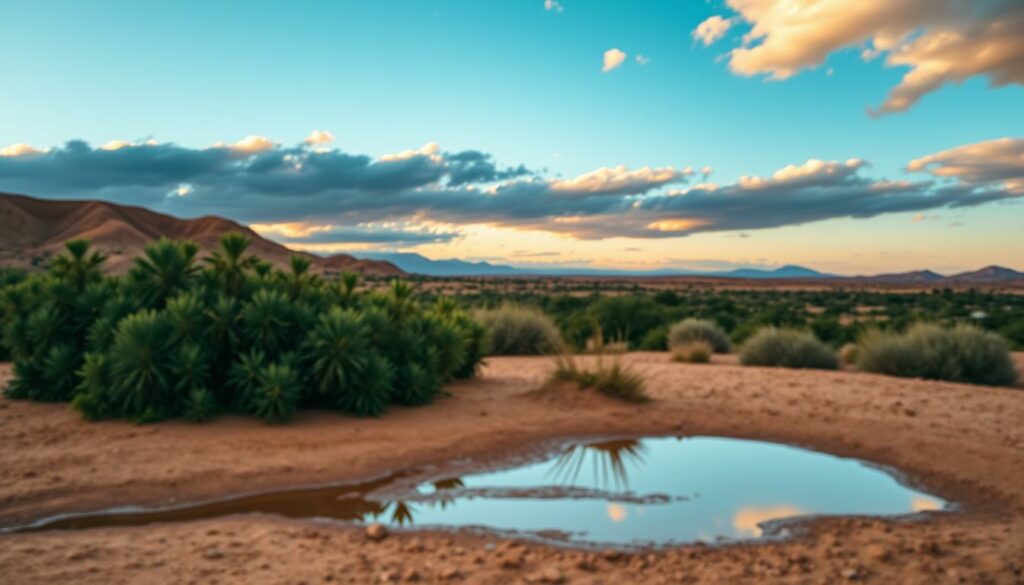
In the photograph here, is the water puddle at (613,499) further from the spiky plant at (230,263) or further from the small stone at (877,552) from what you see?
the spiky plant at (230,263)

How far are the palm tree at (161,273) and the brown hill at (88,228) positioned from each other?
58353 millimetres

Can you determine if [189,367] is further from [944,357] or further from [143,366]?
[944,357]

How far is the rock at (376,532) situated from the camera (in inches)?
206

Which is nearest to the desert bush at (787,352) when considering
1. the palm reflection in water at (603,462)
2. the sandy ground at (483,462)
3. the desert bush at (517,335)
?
the sandy ground at (483,462)

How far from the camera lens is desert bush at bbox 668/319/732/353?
18859mm

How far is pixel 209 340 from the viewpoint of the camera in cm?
886

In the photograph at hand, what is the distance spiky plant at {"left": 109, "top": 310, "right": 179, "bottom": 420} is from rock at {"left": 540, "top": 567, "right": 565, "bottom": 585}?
578 centimetres

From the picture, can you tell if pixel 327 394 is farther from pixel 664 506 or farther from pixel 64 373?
pixel 664 506

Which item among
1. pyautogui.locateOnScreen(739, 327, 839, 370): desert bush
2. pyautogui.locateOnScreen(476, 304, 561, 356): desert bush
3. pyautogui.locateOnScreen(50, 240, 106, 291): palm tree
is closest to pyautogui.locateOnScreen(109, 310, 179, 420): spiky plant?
pyautogui.locateOnScreen(50, 240, 106, 291): palm tree

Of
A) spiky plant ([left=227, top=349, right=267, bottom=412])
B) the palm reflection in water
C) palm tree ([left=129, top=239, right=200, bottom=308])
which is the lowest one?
the palm reflection in water

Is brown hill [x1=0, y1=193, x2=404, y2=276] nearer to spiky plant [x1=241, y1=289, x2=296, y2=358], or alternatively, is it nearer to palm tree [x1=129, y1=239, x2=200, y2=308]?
palm tree [x1=129, y1=239, x2=200, y2=308]

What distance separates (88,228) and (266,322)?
312 ft

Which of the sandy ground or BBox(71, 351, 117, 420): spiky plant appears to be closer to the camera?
the sandy ground

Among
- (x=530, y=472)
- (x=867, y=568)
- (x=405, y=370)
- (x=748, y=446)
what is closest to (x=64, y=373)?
(x=405, y=370)
